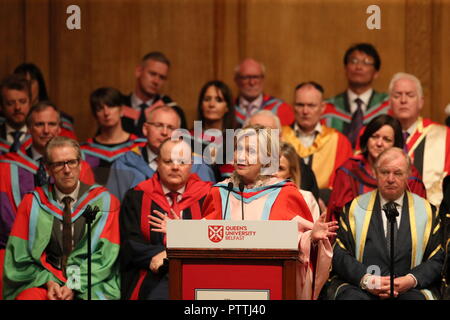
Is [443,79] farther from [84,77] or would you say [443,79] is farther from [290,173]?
[84,77]

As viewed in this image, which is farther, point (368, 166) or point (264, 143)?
point (368, 166)

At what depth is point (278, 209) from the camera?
202 inches

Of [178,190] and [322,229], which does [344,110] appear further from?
[322,229]

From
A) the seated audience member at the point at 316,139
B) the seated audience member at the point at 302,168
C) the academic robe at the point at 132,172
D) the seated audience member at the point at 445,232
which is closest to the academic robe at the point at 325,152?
the seated audience member at the point at 316,139

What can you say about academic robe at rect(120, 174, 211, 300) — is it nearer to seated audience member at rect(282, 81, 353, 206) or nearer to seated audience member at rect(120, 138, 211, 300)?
seated audience member at rect(120, 138, 211, 300)

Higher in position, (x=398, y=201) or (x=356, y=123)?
(x=356, y=123)

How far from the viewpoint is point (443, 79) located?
281 inches

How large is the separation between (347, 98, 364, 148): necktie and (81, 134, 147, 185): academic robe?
1394 mm

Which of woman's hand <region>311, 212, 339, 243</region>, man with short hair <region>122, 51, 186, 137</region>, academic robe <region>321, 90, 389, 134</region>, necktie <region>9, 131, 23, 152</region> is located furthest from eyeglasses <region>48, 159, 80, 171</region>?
academic robe <region>321, 90, 389, 134</region>

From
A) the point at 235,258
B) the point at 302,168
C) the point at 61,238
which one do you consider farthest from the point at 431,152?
the point at 61,238

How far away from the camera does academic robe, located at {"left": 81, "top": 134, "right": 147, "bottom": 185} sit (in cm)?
654

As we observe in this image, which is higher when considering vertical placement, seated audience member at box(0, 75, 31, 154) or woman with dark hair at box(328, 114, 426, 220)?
seated audience member at box(0, 75, 31, 154)

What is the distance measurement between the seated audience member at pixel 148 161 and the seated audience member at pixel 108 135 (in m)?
0.24

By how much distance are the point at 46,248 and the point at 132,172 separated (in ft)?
2.59
